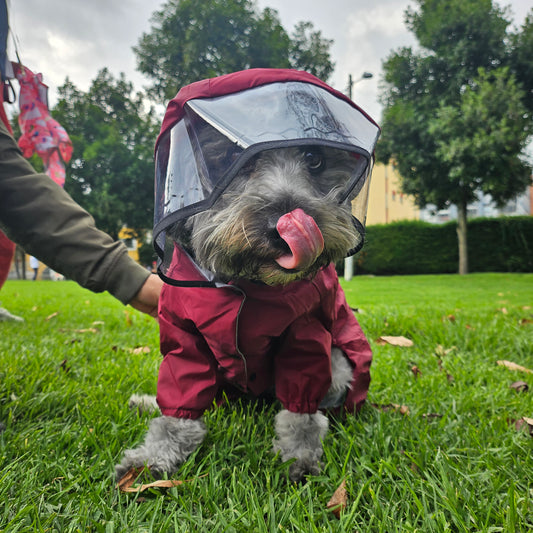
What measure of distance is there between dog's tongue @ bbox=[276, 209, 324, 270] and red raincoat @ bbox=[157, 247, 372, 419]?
13.7 inches


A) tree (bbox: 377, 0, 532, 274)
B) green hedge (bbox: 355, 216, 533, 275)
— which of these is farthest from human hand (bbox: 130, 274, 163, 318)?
green hedge (bbox: 355, 216, 533, 275)

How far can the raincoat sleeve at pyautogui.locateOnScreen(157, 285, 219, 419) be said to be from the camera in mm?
1684

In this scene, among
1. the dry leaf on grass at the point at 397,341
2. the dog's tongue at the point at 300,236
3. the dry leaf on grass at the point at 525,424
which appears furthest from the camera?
the dry leaf on grass at the point at 397,341

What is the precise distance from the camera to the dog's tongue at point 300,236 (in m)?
1.31

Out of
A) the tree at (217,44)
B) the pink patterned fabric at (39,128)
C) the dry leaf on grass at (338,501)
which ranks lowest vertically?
the dry leaf on grass at (338,501)

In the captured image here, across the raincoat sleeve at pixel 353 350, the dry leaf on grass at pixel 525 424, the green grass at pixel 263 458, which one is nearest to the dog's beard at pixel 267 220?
the raincoat sleeve at pixel 353 350

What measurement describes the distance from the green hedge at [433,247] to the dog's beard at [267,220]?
Answer: 18.3 metres

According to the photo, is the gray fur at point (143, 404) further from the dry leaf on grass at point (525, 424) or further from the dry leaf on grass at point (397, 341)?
the dry leaf on grass at point (397, 341)

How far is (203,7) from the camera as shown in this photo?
73.2 feet

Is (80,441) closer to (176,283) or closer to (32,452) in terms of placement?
(32,452)

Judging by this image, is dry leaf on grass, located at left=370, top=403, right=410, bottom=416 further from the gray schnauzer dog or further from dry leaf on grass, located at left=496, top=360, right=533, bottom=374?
dry leaf on grass, located at left=496, top=360, right=533, bottom=374

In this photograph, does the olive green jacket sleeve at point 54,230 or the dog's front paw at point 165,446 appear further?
the olive green jacket sleeve at point 54,230

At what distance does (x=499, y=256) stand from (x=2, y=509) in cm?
2176

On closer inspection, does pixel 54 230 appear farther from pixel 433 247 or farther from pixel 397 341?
pixel 433 247
